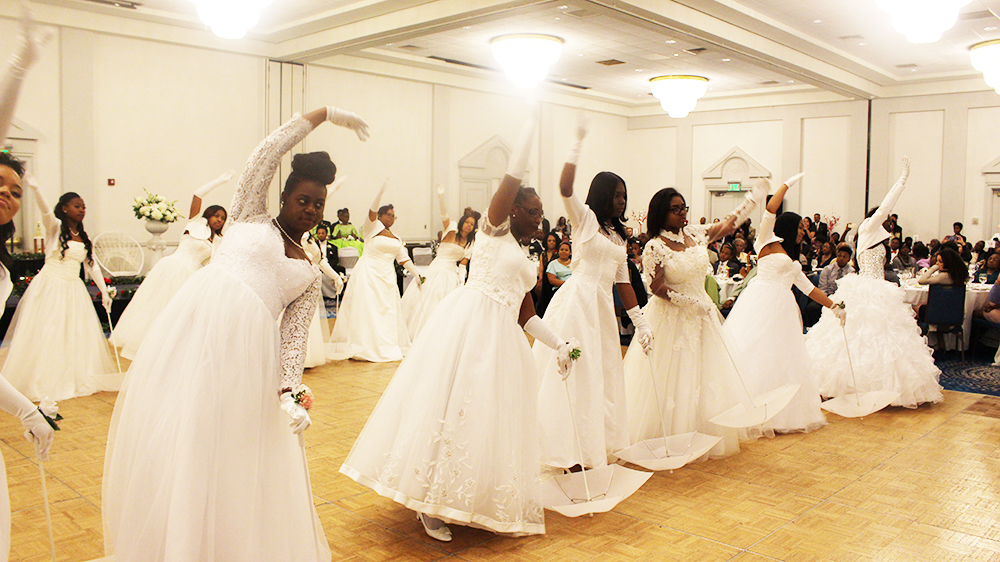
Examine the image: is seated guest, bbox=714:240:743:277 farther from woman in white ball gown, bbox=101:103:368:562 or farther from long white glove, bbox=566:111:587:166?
woman in white ball gown, bbox=101:103:368:562

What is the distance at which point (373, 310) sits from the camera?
7867 millimetres

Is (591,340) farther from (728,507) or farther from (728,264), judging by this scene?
(728,264)

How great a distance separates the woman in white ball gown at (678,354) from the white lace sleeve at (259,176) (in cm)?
267

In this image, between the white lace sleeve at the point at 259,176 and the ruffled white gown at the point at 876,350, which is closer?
the white lace sleeve at the point at 259,176

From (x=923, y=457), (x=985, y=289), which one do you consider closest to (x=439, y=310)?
(x=923, y=457)

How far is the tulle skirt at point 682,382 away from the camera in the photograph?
4.61 metres

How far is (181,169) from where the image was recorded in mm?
12109

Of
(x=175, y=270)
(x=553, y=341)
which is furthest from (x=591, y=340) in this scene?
(x=175, y=270)

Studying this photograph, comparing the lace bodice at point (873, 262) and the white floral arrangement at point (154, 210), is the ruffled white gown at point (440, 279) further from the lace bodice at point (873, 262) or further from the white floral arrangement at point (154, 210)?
the white floral arrangement at point (154, 210)

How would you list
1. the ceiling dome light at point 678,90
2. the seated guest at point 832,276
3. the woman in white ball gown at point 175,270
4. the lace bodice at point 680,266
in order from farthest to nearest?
1. the ceiling dome light at point 678,90
2. the seated guest at point 832,276
3. the woman in white ball gown at point 175,270
4. the lace bodice at point 680,266

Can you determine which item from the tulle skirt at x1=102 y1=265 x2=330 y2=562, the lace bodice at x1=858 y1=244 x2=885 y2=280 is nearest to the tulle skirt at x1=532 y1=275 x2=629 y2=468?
the tulle skirt at x1=102 y1=265 x2=330 y2=562

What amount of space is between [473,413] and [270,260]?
1.17 m

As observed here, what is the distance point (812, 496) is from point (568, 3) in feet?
23.4

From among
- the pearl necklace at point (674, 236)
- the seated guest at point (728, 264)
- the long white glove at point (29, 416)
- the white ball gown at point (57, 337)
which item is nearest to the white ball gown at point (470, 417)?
the long white glove at point (29, 416)
